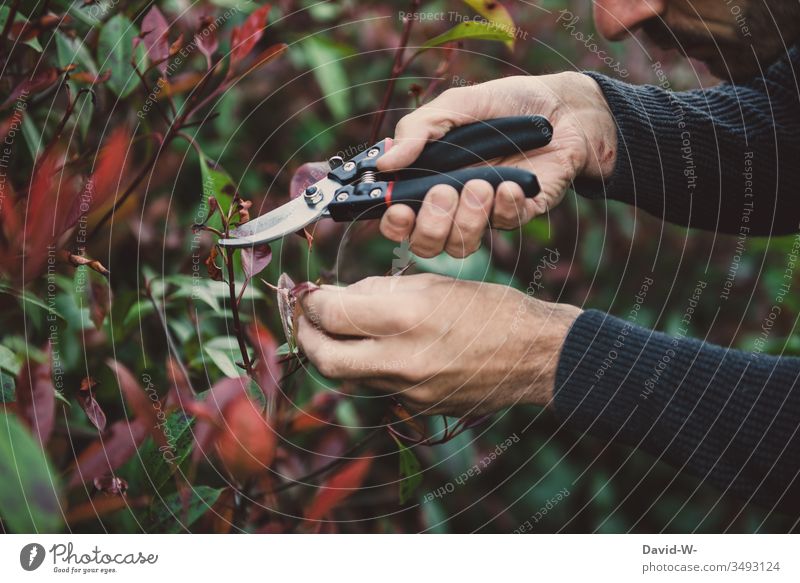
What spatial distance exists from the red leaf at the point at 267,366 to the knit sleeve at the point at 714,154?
35cm

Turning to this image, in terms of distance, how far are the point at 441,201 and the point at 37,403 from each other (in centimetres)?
32

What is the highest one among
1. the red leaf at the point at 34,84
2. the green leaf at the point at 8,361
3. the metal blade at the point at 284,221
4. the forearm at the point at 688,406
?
the red leaf at the point at 34,84

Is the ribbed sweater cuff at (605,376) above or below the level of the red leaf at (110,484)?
below

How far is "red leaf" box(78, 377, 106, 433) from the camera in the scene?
52 cm

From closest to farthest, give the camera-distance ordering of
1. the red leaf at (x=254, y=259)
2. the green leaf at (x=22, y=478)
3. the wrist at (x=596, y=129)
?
1. the green leaf at (x=22, y=478)
2. the red leaf at (x=254, y=259)
3. the wrist at (x=596, y=129)

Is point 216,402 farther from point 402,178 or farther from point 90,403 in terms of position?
point 402,178

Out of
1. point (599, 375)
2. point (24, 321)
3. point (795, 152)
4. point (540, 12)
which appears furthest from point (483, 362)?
point (540, 12)

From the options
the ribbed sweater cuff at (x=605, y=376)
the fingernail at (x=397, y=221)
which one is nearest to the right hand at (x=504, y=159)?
the fingernail at (x=397, y=221)

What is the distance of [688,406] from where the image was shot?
643 millimetres

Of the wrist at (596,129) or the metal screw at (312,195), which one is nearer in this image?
the metal screw at (312,195)

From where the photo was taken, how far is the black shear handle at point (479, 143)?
0.59 meters

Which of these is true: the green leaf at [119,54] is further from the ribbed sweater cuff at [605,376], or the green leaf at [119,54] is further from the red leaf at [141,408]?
the ribbed sweater cuff at [605,376]

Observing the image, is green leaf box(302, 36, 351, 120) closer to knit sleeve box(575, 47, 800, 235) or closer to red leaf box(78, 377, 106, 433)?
knit sleeve box(575, 47, 800, 235)
